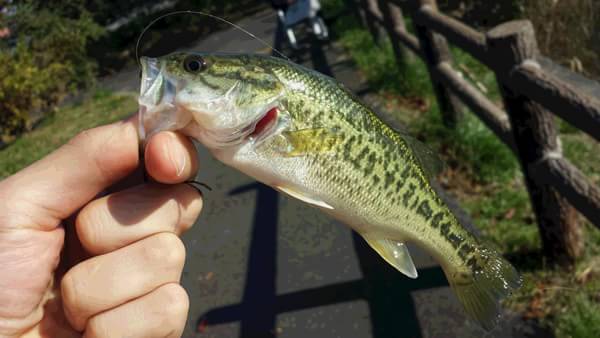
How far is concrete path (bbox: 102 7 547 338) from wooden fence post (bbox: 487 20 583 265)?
724mm

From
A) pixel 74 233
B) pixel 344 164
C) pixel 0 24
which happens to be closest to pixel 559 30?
pixel 344 164

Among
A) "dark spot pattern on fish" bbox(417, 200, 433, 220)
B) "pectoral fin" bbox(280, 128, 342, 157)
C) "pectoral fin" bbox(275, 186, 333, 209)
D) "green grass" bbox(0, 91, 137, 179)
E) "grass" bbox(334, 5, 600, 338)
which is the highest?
"pectoral fin" bbox(280, 128, 342, 157)

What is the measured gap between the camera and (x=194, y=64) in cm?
177

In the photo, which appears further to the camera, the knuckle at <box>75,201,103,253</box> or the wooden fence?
the wooden fence

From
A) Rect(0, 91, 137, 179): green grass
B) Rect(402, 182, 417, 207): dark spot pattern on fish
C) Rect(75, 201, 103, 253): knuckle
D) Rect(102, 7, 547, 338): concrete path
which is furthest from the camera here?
Rect(0, 91, 137, 179): green grass

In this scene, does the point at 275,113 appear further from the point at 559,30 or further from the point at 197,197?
the point at 559,30

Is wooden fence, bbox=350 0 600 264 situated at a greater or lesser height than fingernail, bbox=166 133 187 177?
lesser

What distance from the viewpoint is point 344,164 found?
1881 millimetres

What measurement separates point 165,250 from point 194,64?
65 centimetres

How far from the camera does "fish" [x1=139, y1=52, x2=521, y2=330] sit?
1712 millimetres

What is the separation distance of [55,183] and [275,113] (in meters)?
0.78

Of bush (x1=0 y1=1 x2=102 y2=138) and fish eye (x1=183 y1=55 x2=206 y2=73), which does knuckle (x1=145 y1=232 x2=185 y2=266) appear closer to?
fish eye (x1=183 y1=55 x2=206 y2=73)

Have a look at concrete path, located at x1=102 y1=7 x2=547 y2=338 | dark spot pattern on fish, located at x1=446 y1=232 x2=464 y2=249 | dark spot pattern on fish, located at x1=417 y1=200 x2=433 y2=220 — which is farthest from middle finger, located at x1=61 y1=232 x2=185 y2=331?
concrete path, located at x1=102 y1=7 x2=547 y2=338

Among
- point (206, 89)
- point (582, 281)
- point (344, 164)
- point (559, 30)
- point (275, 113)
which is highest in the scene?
point (206, 89)
